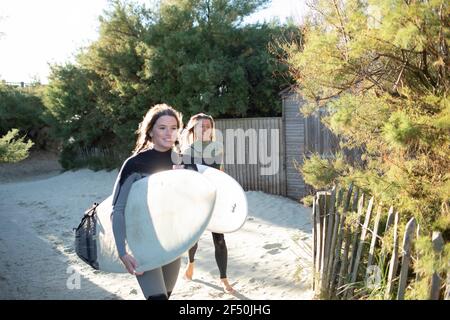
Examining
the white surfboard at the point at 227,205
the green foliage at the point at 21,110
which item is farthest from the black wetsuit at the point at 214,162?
the green foliage at the point at 21,110

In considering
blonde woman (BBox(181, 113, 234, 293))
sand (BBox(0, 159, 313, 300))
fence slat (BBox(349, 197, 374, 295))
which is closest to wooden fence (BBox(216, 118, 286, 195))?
sand (BBox(0, 159, 313, 300))

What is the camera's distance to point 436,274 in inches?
88.3

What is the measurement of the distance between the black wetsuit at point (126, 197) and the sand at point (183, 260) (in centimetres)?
160

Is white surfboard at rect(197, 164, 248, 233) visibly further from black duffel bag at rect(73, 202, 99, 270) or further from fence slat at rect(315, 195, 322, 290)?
black duffel bag at rect(73, 202, 99, 270)

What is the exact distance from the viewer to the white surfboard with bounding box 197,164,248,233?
139 inches

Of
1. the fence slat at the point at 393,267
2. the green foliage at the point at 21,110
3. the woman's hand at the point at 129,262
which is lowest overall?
the fence slat at the point at 393,267

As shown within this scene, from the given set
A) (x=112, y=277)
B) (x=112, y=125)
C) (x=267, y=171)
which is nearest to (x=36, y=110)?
(x=112, y=125)

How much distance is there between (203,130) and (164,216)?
1.58 m

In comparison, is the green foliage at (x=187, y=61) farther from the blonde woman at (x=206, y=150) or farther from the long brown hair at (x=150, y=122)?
the long brown hair at (x=150, y=122)

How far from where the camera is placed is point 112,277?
4855mm

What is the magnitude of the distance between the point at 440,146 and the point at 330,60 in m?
1.07

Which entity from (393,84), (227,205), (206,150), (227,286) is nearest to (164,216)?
(227,205)

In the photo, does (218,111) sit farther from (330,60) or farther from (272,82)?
(330,60)

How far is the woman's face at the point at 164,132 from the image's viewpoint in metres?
2.65
